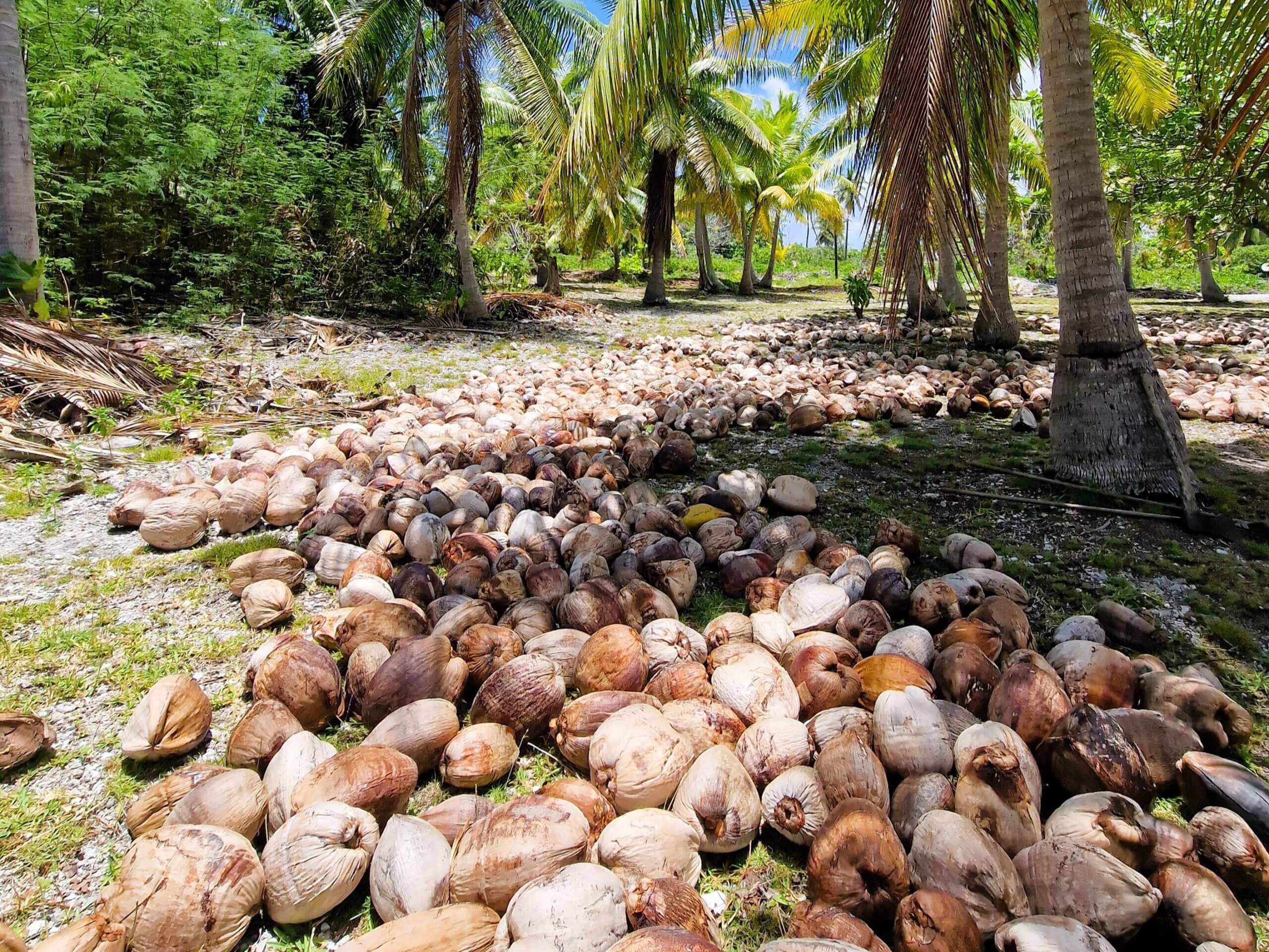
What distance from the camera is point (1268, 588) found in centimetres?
256

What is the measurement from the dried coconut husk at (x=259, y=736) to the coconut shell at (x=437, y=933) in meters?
0.64

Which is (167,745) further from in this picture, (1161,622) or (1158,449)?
(1158,449)

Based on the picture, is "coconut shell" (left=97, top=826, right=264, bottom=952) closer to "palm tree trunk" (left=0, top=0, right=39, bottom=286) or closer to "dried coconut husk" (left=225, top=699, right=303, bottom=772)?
"dried coconut husk" (left=225, top=699, right=303, bottom=772)

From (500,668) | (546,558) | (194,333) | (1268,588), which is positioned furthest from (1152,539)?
(194,333)

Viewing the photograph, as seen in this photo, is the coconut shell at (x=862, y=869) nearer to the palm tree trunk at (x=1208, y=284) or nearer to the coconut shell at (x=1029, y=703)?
the coconut shell at (x=1029, y=703)

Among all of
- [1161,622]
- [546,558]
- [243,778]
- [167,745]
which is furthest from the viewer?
[546,558]

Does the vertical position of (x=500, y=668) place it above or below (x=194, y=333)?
below

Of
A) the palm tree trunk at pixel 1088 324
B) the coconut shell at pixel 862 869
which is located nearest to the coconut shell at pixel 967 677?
→ the coconut shell at pixel 862 869

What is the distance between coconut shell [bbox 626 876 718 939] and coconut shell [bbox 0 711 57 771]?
162 cm

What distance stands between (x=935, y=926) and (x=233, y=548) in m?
2.95

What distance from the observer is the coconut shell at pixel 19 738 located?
171cm

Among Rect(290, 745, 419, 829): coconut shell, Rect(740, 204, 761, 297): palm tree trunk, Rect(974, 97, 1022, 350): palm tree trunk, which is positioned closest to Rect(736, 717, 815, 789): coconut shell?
Rect(290, 745, 419, 829): coconut shell

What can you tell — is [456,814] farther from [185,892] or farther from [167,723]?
[167,723]

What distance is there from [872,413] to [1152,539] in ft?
7.47
